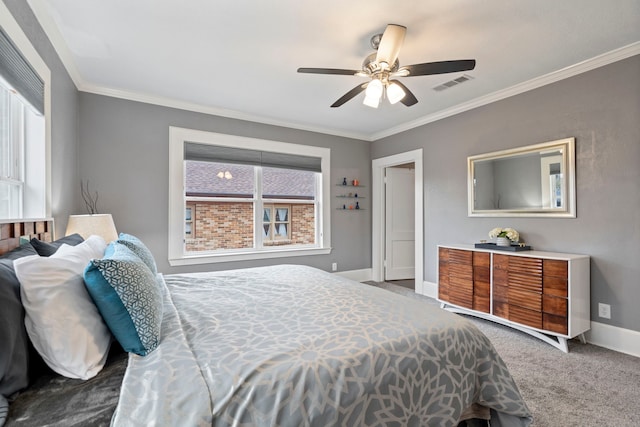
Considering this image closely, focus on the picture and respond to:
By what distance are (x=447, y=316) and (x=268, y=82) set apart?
273 cm

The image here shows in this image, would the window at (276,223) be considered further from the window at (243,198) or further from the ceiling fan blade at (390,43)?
the ceiling fan blade at (390,43)

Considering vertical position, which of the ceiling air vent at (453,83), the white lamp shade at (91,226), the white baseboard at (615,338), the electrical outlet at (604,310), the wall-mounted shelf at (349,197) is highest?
the ceiling air vent at (453,83)

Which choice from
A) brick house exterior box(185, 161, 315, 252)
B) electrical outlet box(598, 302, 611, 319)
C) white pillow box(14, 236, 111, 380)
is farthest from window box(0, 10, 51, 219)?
electrical outlet box(598, 302, 611, 319)

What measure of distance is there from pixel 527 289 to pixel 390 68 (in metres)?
2.32

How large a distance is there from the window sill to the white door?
1.19 meters

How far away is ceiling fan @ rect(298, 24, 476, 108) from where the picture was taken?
1.96m

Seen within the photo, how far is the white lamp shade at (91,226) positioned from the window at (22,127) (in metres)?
0.34

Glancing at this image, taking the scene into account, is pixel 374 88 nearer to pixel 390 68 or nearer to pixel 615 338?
pixel 390 68

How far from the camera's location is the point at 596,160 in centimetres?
270

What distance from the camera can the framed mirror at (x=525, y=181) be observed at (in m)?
2.88

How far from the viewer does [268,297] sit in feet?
5.76

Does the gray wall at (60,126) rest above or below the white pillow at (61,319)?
above

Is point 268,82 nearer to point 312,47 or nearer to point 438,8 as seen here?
point 312,47

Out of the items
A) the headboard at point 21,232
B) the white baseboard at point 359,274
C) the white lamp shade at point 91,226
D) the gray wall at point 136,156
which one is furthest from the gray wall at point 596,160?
the headboard at point 21,232
